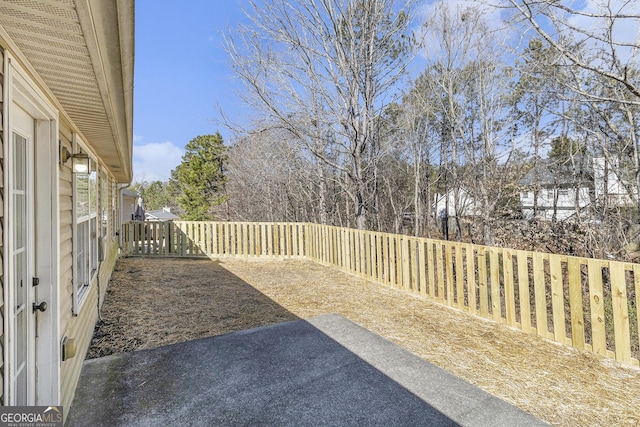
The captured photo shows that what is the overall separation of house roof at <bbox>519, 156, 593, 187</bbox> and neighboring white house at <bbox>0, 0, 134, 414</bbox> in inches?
395

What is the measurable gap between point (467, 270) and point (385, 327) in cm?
149

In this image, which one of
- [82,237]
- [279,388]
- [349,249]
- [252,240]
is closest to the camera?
[279,388]

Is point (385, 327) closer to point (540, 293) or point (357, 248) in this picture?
point (540, 293)

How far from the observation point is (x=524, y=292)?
12.4 ft

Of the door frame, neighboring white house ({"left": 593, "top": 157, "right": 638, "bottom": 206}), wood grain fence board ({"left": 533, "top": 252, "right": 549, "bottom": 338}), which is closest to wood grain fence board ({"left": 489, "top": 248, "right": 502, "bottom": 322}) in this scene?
wood grain fence board ({"left": 533, "top": 252, "right": 549, "bottom": 338})

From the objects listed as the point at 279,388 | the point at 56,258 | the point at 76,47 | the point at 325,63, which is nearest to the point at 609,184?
the point at 325,63

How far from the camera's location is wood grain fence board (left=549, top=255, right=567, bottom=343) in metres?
3.45

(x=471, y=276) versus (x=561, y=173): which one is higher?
(x=561, y=173)

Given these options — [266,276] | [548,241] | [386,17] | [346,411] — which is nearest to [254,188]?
[266,276]

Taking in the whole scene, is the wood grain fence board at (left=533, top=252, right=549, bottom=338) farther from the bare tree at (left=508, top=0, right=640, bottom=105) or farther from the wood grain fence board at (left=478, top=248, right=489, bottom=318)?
the bare tree at (left=508, top=0, right=640, bottom=105)

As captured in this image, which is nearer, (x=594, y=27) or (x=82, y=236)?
(x=82, y=236)

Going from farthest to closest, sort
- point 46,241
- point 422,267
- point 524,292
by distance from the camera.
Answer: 1. point 422,267
2. point 524,292
3. point 46,241

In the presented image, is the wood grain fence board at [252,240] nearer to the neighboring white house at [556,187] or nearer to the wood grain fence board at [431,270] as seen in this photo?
the wood grain fence board at [431,270]

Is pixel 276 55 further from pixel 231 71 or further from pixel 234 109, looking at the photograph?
pixel 234 109
